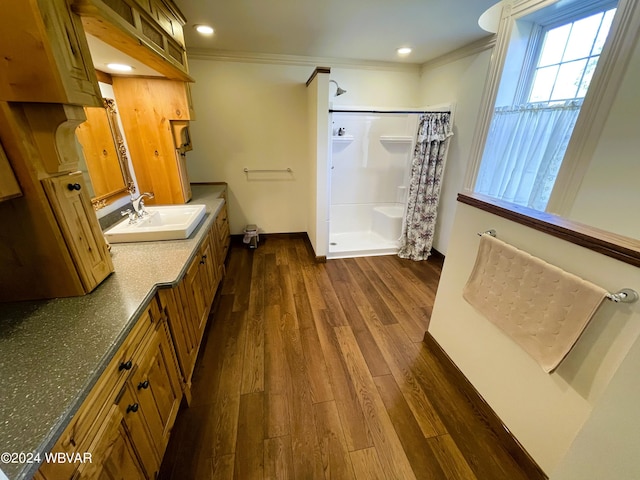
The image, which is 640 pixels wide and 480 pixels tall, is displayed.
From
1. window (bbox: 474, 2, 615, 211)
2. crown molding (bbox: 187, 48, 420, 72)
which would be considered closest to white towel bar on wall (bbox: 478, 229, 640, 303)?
window (bbox: 474, 2, 615, 211)

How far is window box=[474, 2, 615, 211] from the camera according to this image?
5.67 ft

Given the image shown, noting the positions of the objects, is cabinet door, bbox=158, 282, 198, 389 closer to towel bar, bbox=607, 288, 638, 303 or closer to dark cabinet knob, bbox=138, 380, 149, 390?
dark cabinet knob, bbox=138, 380, 149, 390

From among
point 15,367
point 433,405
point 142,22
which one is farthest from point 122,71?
point 433,405

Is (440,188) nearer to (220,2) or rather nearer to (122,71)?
(220,2)

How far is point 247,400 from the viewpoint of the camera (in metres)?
1.54

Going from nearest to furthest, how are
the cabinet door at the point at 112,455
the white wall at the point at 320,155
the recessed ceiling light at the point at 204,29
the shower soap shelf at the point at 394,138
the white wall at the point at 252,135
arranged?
the cabinet door at the point at 112,455, the recessed ceiling light at the point at 204,29, the white wall at the point at 320,155, the white wall at the point at 252,135, the shower soap shelf at the point at 394,138

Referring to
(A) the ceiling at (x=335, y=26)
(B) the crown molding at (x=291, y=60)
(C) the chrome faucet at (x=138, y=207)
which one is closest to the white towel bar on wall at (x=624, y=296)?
(A) the ceiling at (x=335, y=26)

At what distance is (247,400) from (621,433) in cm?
158

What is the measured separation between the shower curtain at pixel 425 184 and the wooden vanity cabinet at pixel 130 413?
2.83 m

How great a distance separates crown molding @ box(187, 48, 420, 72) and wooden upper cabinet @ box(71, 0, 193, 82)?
989 millimetres

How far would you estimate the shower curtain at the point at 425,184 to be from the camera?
112 inches

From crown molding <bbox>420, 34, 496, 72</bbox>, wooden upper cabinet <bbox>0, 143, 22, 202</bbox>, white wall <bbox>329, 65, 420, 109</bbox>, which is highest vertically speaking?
crown molding <bbox>420, 34, 496, 72</bbox>

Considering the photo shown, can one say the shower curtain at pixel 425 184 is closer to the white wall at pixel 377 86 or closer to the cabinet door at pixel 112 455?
the white wall at pixel 377 86

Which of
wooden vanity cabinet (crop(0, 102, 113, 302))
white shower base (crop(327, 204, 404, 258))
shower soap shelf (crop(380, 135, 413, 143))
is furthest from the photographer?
shower soap shelf (crop(380, 135, 413, 143))
